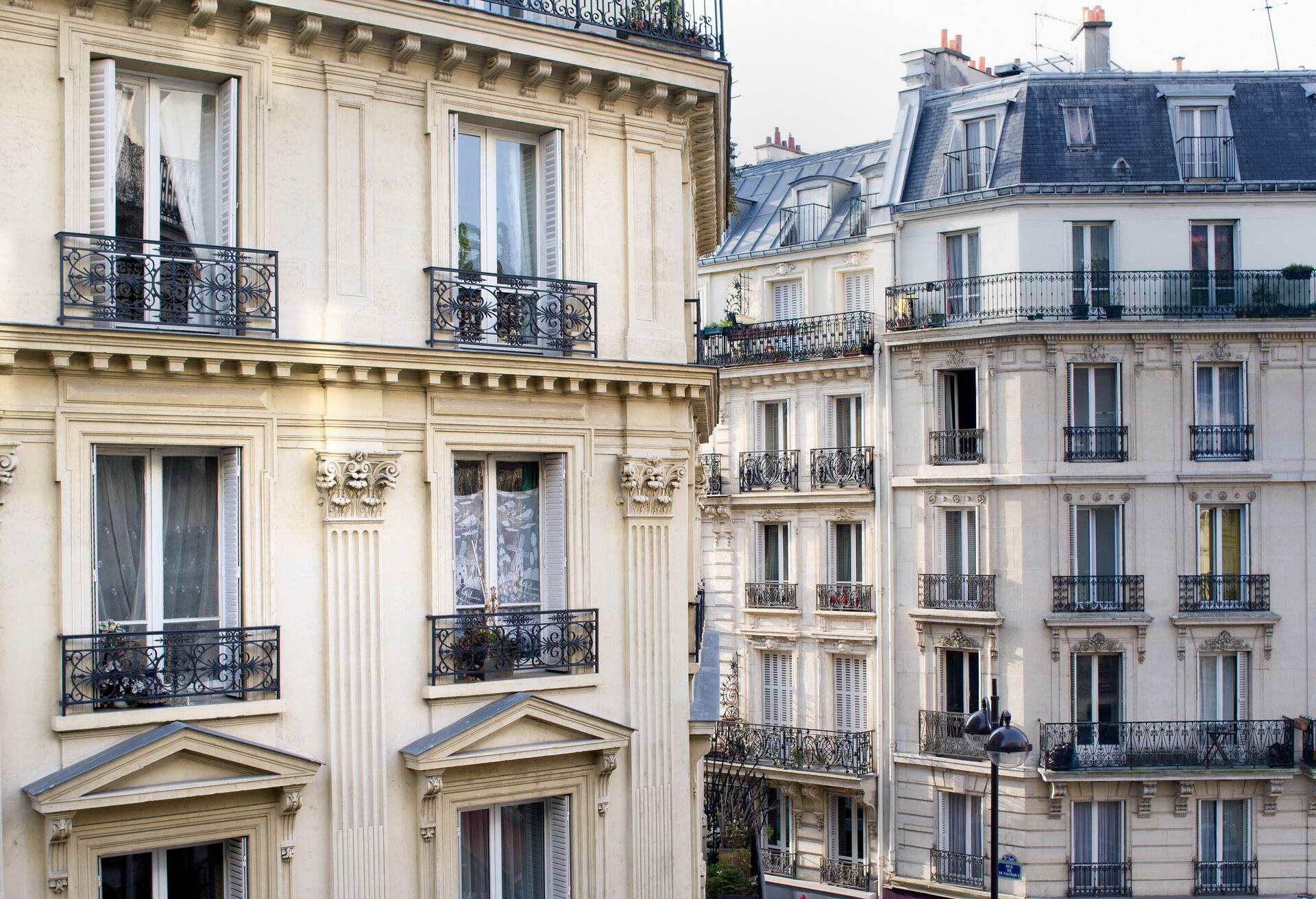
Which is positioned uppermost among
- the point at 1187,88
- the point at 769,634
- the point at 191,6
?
the point at 1187,88

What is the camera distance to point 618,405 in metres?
14.2

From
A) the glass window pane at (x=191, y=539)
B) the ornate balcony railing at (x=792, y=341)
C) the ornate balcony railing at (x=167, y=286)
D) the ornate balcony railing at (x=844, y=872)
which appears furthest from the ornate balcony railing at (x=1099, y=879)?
the ornate balcony railing at (x=167, y=286)

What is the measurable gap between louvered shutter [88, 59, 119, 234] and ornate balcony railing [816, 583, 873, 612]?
23.8m

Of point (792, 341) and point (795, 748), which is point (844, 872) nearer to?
point (795, 748)

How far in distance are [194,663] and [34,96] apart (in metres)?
4.82

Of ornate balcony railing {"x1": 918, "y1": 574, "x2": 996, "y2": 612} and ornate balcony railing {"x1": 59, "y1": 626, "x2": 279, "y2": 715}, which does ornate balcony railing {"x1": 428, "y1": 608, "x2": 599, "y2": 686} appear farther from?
ornate balcony railing {"x1": 918, "y1": 574, "x2": 996, "y2": 612}

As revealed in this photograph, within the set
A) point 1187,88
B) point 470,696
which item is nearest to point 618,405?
point 470,696

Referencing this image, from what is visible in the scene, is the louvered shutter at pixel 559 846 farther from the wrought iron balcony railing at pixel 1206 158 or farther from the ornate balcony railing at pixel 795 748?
the wrought iron balcony railing at pixel 1206 158

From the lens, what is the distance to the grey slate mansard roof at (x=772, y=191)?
3734 centimetres

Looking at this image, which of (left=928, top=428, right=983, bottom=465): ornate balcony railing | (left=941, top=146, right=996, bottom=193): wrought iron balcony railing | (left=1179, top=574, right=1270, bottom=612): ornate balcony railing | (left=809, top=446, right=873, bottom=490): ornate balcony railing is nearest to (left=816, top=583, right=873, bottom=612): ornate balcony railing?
(left=809, top=446, right=873, bottom=490): ornate balcony railing

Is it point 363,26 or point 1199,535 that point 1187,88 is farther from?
point 363,26

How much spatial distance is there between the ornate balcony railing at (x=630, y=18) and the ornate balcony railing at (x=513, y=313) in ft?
8.24

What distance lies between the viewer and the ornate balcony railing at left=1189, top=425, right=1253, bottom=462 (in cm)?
3044

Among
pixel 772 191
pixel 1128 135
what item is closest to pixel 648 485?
pixel 1128 135
